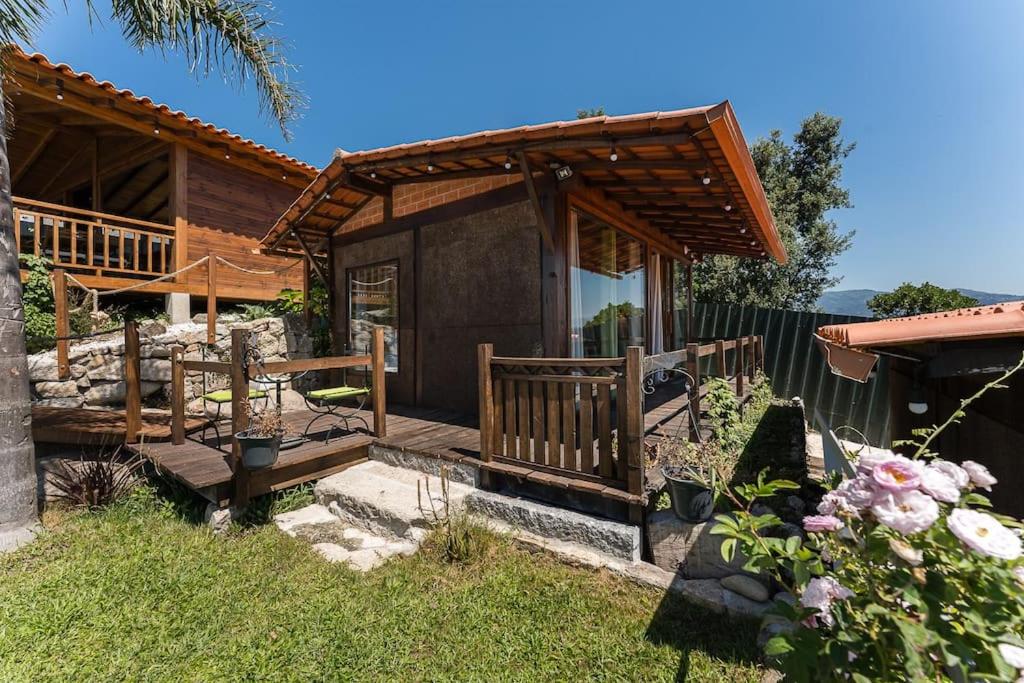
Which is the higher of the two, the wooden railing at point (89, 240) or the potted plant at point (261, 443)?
the wooden railing at point (89, 240)

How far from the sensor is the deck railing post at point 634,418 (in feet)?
9.40

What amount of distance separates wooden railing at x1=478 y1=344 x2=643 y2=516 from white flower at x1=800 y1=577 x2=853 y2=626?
166 centimetres

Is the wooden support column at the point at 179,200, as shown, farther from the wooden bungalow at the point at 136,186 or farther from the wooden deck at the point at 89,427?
the wooden deck at the point at 89,427

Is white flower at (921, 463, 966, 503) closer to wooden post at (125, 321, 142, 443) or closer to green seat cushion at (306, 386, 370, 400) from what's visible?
green seat cushion at (306, 386, 370, 400)

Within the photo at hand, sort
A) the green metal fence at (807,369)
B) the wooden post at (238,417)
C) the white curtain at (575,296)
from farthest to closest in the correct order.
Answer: the green metal fence at (807,369) < the white curtain at (575,296) < the wooden post at (238,417)

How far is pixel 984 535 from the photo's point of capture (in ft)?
3.17

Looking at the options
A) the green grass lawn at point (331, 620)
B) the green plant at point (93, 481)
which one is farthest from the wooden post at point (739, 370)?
the green plant at point (93, 481)

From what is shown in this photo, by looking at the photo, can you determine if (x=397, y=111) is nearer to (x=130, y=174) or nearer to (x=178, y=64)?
(x=130, y=174)

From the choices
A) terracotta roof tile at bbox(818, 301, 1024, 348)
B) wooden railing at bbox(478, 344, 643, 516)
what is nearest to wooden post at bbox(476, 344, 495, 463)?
wooden railing at bbox(478, 344, 643, 516)

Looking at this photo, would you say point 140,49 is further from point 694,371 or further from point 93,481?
point 694,371

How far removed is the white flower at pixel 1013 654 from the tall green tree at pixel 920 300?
Answer: 42.4 ft

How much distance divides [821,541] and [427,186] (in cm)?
584

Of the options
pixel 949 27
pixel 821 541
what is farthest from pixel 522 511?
pixel 949 27

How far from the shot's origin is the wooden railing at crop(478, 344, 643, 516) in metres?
2.90
